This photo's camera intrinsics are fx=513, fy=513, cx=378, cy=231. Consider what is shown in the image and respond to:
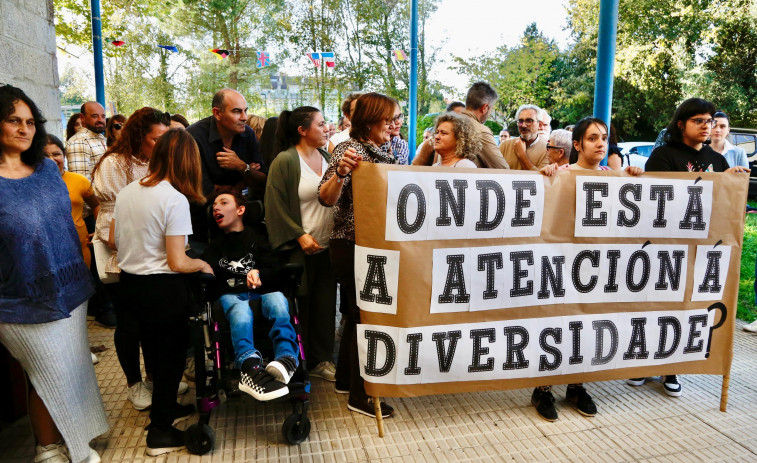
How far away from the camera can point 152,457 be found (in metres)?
2.88

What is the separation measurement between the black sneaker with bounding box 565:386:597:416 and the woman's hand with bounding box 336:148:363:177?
2.15m

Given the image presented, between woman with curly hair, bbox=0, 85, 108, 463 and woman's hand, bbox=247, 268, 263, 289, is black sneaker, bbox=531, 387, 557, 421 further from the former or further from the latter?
woman with curly hair, bbox=0, 85, 108, 463

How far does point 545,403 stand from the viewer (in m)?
3.38

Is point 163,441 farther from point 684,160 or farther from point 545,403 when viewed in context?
point 684,160

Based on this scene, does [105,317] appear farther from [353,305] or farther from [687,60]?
[687,60]

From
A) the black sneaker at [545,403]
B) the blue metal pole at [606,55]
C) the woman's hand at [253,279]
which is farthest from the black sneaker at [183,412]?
the blue metal pole at [606,55]

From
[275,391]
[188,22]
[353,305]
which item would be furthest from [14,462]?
[188,22]

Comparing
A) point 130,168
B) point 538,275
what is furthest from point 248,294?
point 538,275

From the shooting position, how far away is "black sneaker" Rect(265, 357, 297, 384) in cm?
279

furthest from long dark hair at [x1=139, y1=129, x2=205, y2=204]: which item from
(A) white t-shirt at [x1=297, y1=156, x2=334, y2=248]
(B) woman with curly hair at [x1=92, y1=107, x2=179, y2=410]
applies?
(A) white t-shirt at [x1=297, y1=156, x2=334, y2=248]

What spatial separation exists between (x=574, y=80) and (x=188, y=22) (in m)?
21.5

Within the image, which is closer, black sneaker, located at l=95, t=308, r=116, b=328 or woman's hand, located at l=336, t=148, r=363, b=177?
woman's hand, located at l=336, t=148, r=363, b=177

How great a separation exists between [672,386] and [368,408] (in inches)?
87.2

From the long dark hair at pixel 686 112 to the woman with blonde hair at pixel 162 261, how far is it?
3.45m
